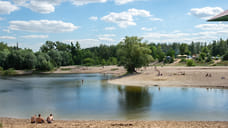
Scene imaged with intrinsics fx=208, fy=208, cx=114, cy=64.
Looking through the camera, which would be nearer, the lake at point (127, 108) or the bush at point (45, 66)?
the lake at point (127, 108)

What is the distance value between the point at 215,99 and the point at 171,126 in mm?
16728

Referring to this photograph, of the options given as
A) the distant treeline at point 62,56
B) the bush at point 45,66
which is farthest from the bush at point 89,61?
the bush at point 45,66

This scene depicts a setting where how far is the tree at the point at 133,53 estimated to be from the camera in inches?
2491

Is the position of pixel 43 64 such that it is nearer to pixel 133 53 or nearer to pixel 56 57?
pixel 56 57

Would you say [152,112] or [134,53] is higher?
[134,53]

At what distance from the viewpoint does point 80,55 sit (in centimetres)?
13088

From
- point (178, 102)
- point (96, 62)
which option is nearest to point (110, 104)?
point (178, 102)

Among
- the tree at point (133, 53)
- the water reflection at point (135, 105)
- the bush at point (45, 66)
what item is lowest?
the water reflection at point (135, 105)

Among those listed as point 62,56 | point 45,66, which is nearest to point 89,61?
point 62,56

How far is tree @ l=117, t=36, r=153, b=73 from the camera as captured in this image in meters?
63.3

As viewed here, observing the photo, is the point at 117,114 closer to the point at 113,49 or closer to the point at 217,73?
the point at 217,73

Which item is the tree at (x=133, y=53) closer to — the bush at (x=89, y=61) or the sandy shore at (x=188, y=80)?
the sandy shore at (x=188, y=80)

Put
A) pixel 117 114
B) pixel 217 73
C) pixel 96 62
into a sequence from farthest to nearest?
1. pixel 96 62
2. pixel 217 73
3. pixel 117 114

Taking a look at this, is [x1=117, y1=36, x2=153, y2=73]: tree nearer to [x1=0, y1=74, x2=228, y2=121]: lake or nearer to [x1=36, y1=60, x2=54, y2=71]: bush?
[x1=0, y1=74, x2=228, y2=121]: lake
